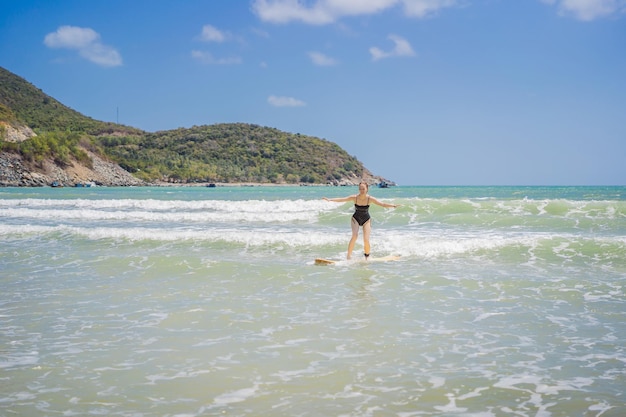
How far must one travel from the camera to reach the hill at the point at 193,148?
136 m

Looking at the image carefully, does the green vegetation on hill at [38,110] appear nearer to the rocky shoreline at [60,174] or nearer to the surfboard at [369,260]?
the rocky shoreline at [60,174]

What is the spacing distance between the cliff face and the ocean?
86700mm

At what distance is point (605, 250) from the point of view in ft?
44.9

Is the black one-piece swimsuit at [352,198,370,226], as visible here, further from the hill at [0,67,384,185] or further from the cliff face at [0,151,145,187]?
the hill at [0,67,384,185]

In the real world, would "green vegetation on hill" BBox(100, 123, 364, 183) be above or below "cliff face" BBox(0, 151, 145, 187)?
above

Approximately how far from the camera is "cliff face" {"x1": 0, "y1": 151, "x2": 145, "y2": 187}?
298ft

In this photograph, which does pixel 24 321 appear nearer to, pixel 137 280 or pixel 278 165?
pixel 137 280

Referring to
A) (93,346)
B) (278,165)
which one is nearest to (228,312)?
(93,346)

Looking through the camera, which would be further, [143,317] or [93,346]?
[143,317]

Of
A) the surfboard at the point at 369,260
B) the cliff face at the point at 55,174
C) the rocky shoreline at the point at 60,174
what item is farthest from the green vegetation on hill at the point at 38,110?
the surfboard at the point at 369,260

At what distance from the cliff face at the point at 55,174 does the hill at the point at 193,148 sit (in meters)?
2.51

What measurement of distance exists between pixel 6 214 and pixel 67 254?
16.1 meters

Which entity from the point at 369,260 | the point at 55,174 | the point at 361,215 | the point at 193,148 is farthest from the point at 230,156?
the point at 369,260

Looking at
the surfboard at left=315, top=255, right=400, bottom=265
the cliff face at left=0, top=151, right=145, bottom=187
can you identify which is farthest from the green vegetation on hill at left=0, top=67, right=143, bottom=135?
the surfboard at left=315, top=255, right=400, bottom=265
